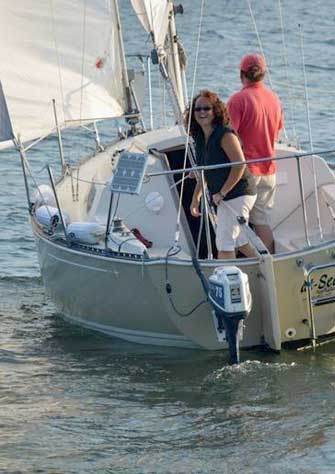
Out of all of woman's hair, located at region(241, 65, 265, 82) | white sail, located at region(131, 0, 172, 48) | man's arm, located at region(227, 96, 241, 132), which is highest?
white sail, located at region(131, 0, 172, 48)

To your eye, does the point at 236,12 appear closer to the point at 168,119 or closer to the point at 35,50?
the point at 168,119

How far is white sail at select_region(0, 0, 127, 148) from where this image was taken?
1314 cm

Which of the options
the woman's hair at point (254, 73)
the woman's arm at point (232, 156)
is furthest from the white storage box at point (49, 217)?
the woman's hair at point (254, 73)

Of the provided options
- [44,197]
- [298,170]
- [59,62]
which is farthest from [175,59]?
[298,170]

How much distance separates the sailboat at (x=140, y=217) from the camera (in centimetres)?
1081

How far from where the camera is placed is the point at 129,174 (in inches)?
421

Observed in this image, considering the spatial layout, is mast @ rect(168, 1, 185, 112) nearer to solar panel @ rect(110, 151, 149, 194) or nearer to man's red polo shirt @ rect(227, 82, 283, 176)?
man's red polo shirt @ rect(227, 82, 283, 176)

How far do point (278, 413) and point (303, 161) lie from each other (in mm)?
2872

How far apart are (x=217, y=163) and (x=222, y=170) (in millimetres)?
64

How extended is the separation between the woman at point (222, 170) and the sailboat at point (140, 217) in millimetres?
141

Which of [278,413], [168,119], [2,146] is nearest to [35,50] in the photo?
[2,146]

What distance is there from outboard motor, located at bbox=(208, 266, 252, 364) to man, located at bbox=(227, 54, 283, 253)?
1.00 m

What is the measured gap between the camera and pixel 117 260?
11.2m

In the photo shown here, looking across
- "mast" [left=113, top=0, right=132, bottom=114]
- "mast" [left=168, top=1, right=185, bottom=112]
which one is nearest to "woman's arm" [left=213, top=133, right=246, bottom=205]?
"mast" [left=168, top=1, right=185, bottom=112]
